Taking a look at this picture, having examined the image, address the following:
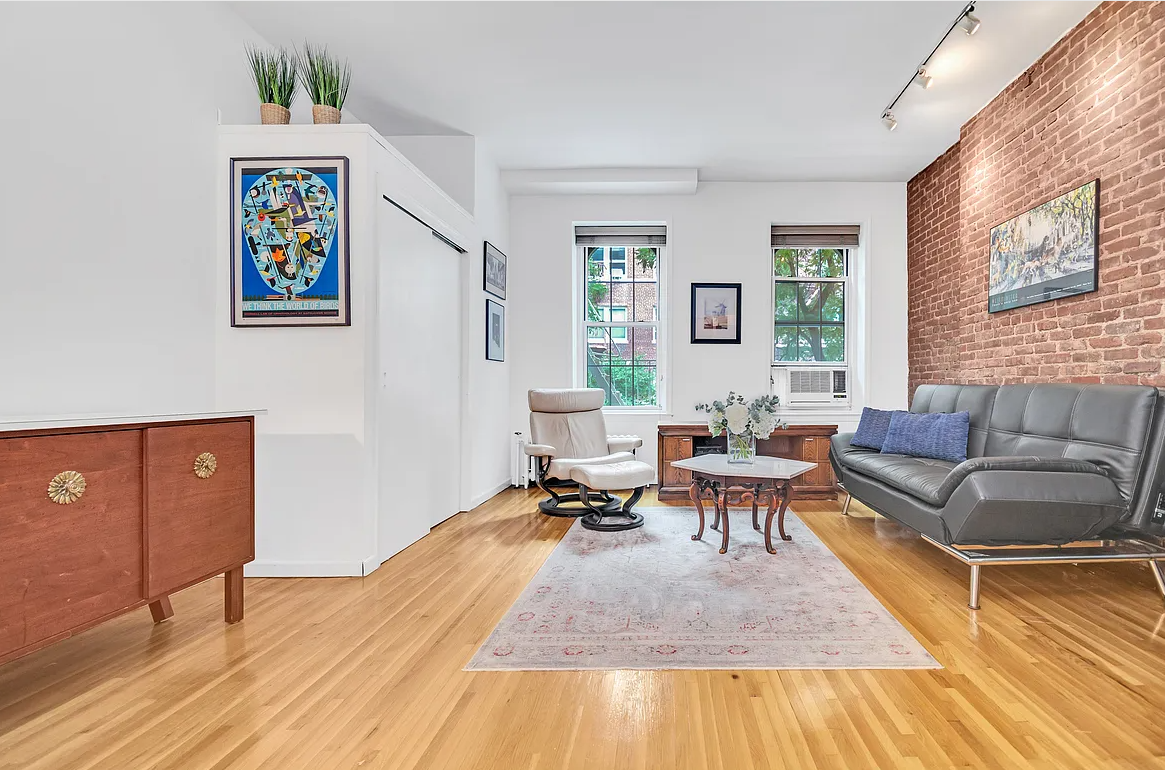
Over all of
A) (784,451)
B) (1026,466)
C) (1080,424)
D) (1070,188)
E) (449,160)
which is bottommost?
(784,451)

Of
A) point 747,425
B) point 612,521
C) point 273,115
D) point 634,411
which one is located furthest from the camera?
point 634,411

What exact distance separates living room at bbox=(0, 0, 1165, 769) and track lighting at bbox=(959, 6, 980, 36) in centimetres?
8

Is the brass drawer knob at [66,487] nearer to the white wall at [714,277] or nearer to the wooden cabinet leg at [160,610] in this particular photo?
the wooden cabinet leg at [160,610]

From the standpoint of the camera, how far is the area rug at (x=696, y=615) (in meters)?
2.11

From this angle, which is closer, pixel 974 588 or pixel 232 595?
pixel 232 595

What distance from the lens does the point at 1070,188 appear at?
345 cm

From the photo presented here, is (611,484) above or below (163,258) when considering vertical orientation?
below

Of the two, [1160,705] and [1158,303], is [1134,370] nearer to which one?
[1158,303]

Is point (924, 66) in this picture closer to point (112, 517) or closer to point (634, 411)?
point (634, 411)

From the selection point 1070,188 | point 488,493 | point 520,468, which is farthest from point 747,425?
point 520,468

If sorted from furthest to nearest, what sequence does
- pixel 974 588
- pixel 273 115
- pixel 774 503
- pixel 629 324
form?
pixel 629 324 < pixel 774 503 < pixel 273 115 < pixel 974 588

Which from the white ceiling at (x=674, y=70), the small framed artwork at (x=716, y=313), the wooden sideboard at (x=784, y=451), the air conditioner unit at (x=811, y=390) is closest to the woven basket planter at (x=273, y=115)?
the white ceiling at (x=674, y=70)

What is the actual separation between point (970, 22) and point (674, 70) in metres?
1.58

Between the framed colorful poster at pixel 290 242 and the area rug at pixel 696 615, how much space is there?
1.77 metres
